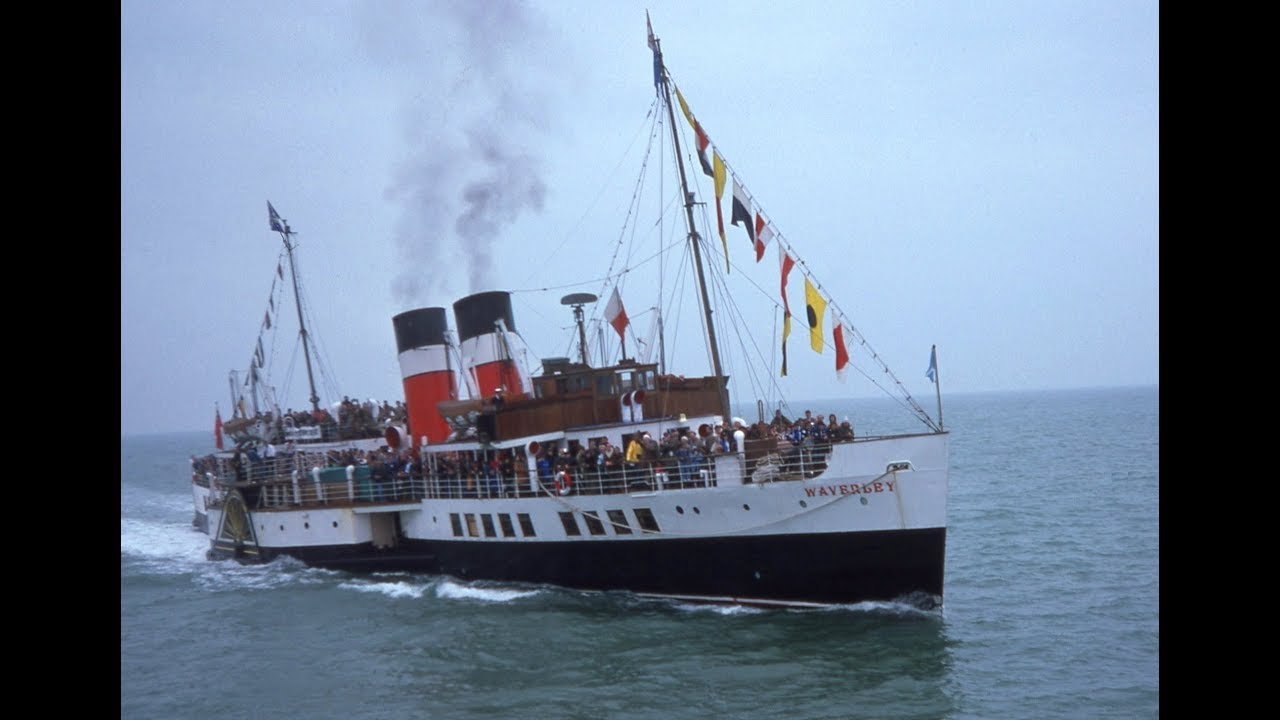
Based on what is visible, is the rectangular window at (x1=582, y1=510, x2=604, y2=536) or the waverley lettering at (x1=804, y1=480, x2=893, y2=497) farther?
the rectangular window at (x1=582, y1=510, x2=604, y2=536)

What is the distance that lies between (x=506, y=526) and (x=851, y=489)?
33.7 feet

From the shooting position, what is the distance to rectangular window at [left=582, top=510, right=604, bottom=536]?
83.3 feet

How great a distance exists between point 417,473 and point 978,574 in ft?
55.2

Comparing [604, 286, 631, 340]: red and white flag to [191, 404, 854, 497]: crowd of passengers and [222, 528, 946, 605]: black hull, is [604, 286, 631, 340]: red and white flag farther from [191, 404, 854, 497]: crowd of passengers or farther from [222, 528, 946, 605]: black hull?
[222, 528, 946, 605]: black hull

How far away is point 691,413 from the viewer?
92.2ft

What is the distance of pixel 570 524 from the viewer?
1024 inches

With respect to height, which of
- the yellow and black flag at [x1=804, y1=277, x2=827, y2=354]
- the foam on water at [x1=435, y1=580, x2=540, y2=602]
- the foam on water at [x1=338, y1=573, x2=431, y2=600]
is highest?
the yellow and black flag at [x1=804, y1=277, x2=827, y2=354]

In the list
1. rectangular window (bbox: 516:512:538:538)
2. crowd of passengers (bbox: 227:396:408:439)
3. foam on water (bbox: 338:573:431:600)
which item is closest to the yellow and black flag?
rectangular window (bbox: 516:512:538:538)

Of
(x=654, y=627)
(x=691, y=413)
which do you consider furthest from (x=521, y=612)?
(x=691, y=413)

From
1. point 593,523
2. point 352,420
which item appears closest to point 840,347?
point 593,523

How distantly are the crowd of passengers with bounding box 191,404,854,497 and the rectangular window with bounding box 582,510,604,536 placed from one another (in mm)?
892

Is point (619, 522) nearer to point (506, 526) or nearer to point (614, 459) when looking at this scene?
point (614, 459)
